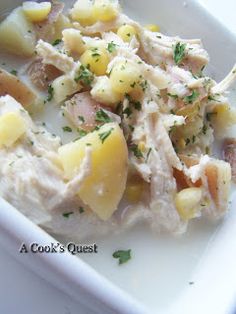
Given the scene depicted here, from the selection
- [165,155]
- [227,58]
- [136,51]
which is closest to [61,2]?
[136,51]

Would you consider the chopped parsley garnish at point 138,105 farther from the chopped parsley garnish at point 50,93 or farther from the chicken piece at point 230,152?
the chicken piece at point 230,152

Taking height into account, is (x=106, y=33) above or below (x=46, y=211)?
above

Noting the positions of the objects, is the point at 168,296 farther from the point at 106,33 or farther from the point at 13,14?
the point at 13,14

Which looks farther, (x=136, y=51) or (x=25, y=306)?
(x=136, y=51)

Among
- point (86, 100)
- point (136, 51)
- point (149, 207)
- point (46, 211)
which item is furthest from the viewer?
point (136, 51)

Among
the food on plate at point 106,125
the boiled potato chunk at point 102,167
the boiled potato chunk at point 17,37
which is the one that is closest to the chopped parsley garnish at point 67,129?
the food on plate at point 106,125
